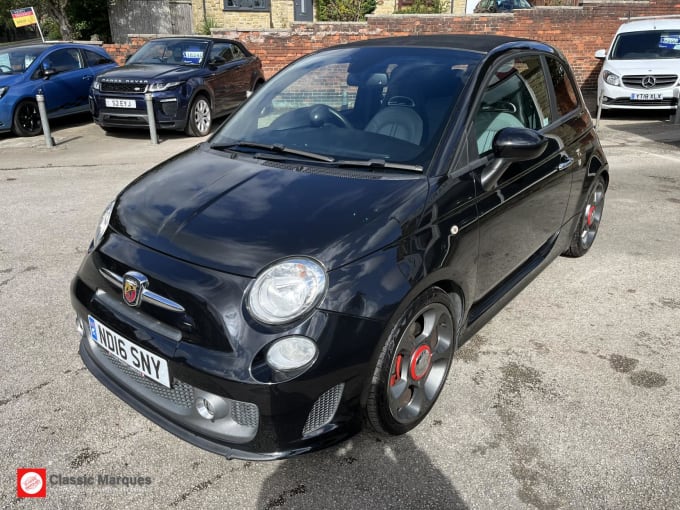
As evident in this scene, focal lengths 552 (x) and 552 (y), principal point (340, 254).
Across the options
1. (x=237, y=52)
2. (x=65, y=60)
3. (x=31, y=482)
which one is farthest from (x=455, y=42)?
(x=65, y=60)

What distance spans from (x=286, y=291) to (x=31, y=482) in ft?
4.53

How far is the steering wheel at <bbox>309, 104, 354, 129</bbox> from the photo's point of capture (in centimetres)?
304

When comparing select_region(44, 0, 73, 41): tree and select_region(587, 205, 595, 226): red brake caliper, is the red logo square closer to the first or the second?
select_region(587, 205, 595, 226): red brake caliper

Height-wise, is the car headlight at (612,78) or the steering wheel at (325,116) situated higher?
the steering wheel at (325,116)

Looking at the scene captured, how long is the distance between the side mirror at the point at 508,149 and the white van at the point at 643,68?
30.4 feet

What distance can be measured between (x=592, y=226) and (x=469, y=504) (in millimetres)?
3212

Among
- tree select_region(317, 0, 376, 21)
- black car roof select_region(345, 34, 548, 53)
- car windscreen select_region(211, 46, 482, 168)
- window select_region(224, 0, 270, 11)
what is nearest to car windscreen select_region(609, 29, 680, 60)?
black car roof select_region(345, 34, 548, 53)

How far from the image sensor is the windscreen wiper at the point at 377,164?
102 inches

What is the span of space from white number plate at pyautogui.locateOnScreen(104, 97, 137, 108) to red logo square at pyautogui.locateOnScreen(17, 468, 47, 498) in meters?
7.59

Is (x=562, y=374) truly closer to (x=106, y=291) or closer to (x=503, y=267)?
(x=503, y=267)

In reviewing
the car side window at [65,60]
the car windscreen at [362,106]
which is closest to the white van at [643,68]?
the car windscreen at [362,106]

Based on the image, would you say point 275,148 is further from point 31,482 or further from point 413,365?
point 31,482

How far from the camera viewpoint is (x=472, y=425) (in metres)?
2.62

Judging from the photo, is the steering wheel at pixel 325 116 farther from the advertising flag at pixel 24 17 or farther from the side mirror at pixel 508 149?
the advertising flag at pixel 24 17
